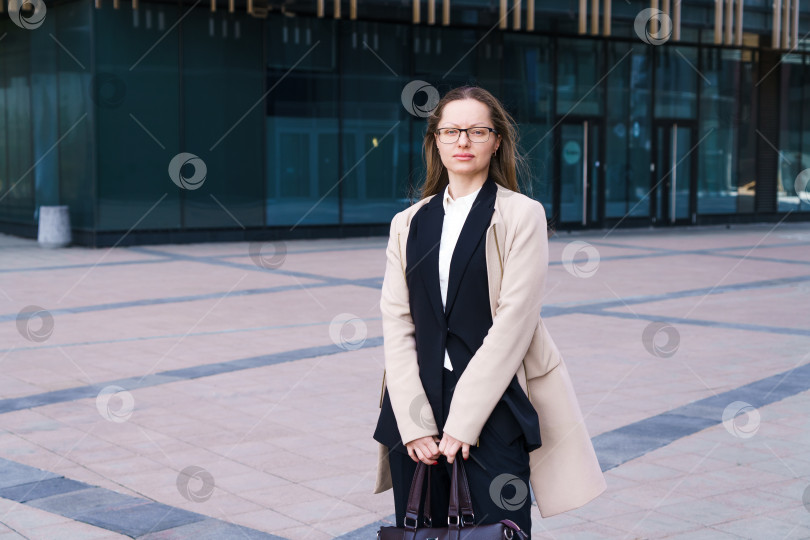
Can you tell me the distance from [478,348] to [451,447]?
0.29 meters

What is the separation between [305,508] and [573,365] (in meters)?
3.87

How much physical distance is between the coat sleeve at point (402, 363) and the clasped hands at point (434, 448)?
0.02 m

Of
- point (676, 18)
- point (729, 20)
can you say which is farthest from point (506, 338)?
point (729, 20)

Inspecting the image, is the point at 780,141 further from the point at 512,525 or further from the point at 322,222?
the point at 512,525

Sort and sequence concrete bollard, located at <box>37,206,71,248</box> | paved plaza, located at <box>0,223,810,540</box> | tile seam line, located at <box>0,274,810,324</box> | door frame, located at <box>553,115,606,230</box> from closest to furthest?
paved plaza, located at <box>0,223,810,540</box>, tile seam line, located at <box>0,274,810,324</box>, concrete bollard, located at <box>37,206,71,248</box>, door frame, located at <box>553,115,606,230</box>

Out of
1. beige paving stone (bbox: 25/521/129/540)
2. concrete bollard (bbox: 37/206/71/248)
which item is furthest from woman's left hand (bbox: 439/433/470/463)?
concrete bollard (bbox: 37/206/71/248)

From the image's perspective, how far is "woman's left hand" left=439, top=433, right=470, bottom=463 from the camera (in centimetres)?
279

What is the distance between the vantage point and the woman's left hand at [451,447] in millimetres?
2791

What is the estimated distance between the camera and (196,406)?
6.85 meters

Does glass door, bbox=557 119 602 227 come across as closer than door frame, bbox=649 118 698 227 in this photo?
Yes

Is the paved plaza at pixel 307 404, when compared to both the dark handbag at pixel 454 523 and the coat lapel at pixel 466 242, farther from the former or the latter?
the coat lapel at pixel 466 242

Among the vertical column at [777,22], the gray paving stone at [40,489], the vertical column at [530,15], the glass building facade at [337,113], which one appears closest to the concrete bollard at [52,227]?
the glass building facade at [337,113]

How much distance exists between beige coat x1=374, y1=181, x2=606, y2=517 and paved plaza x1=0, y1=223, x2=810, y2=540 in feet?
5.25

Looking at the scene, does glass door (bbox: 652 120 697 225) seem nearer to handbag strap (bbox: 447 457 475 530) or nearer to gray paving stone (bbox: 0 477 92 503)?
gray paving stone (bbox: 0 477 92 503)
